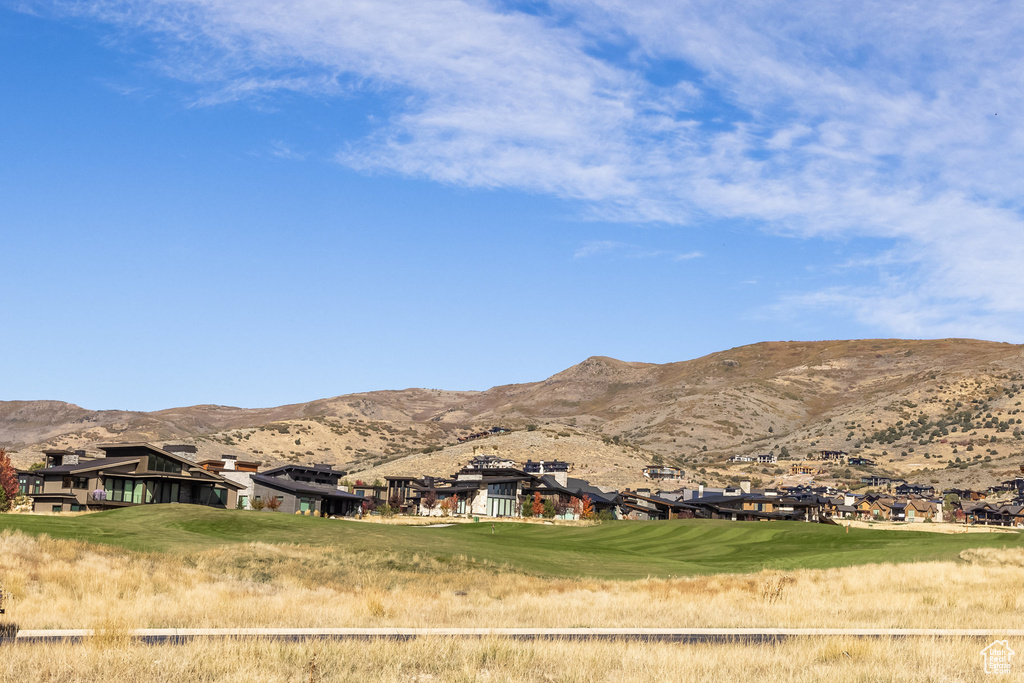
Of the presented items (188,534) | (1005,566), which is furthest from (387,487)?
(1005,566)

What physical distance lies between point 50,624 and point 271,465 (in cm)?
17810

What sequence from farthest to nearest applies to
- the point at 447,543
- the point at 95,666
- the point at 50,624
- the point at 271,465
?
the point at 271,465, the point at 447,543, the point at 50,624, the point at 95,666

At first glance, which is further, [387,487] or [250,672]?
[387,487]

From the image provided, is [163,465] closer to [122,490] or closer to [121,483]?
[121,483]

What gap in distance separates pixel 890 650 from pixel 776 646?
2411 millimetres

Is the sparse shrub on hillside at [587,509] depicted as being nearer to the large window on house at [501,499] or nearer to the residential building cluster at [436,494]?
the residential building cluster at [436,494]

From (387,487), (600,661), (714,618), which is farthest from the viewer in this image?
(387,487)

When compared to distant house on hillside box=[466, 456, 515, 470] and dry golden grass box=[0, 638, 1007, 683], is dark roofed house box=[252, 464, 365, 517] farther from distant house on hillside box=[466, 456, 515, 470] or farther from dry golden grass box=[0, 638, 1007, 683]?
dry golden grass box=[0, 638, 1007, 683]

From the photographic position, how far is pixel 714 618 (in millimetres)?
26812

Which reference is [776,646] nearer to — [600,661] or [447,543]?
[600,661]


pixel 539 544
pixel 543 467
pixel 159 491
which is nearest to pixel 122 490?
pixel 159 491

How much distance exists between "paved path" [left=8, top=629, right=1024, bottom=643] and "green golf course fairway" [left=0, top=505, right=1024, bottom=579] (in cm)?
2144

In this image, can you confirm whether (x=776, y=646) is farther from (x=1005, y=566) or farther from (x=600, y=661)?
(x=1005, y=566)

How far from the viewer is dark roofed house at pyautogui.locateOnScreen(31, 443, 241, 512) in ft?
267
